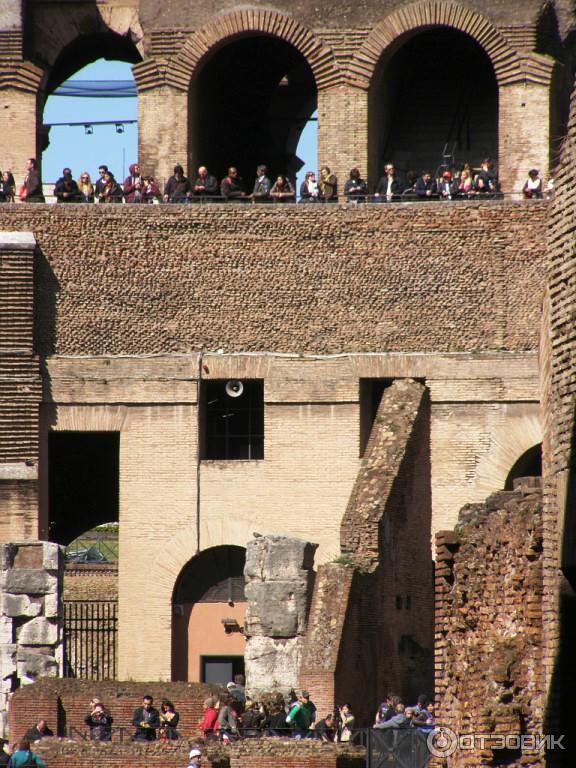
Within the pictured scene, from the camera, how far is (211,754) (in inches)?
917

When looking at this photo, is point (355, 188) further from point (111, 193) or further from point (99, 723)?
point (99, 723)

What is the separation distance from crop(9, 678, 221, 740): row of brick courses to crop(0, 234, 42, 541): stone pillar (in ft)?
14.9

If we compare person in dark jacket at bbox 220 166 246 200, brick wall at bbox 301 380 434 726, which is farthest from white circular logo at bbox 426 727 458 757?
person in dark jacket at bbox 220 166 246 200

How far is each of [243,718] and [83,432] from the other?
8129mm

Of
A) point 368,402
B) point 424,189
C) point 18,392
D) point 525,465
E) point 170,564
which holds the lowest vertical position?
point 170,564

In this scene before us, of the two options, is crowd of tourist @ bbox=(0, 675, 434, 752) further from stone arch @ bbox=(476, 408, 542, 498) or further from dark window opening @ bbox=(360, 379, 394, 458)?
dark window opening @ bbox=(360, 379, 394, 458)

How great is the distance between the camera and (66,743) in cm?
2384

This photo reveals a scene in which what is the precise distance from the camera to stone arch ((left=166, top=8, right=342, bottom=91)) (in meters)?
34.3

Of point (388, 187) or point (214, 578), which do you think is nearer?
point (214, 578)

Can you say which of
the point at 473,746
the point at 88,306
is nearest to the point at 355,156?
the point at 88,306

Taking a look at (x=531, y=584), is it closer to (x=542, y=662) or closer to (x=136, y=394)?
(x=542, y=662)

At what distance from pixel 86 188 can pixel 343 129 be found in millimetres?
3968

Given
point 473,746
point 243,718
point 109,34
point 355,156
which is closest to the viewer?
point 473,746

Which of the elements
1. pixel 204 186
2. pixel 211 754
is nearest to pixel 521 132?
pixel 204 186
